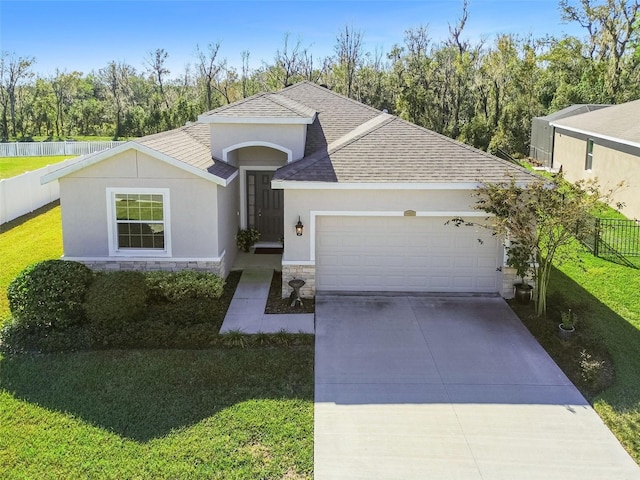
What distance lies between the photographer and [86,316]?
1113 cm

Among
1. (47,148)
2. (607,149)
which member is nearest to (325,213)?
(607,149)

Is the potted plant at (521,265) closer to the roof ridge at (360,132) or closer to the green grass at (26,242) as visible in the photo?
the roof ridge at (360,132)

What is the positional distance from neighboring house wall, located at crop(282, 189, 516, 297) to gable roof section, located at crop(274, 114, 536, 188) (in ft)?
1.14

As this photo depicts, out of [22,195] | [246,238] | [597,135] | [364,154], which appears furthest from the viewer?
[597,135]

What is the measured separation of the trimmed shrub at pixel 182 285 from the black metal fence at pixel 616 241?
35.1 ft

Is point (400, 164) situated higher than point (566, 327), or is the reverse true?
point (400, 164)

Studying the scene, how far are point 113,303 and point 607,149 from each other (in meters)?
20.7

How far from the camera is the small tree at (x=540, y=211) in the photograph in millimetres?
11281

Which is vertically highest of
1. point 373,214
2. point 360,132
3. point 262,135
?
point 360,132

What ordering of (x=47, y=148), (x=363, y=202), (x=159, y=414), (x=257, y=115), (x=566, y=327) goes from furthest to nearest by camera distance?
1. (x=47, y=148)
2. (x=257, y=115)
3. (x=363, y=202)
4. (x=566, y=327)
5. (x=159, y=414)

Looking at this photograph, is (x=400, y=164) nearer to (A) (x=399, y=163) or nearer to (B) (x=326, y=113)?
→ (A) (x=399, y=163)

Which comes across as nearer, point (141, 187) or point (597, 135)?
point (141, 187)

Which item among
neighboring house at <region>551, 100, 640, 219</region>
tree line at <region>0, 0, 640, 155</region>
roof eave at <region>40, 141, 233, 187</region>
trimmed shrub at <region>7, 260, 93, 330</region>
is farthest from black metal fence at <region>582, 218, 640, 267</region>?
tree line at <region>0, 0, 640, 155</region>

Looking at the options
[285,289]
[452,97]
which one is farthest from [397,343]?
[452,97]
